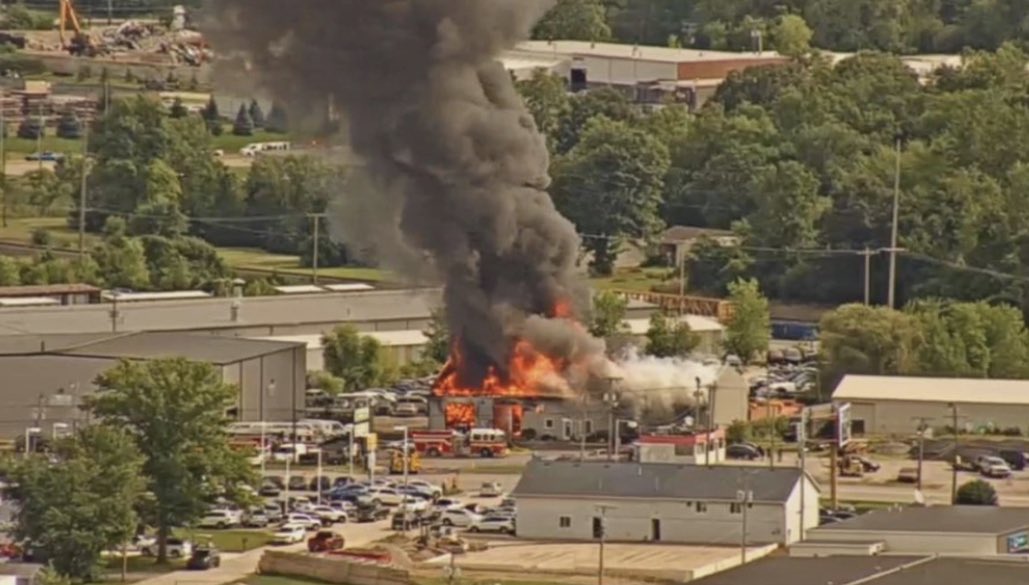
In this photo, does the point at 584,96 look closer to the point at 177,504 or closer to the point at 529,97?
the point at 529,97

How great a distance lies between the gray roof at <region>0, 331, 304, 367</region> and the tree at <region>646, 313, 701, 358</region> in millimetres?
4935

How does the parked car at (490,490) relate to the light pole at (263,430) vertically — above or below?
below

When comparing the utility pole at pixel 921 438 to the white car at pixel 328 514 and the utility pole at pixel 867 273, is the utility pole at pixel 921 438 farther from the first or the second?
the utility pole at pixel 867 273

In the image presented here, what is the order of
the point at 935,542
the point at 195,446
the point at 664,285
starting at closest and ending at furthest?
the point at 935,542 → the point at 195,446 → the point at 664,285

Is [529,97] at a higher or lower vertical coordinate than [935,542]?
higher

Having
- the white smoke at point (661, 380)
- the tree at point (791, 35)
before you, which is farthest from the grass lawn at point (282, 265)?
the tree at point (791, 35)

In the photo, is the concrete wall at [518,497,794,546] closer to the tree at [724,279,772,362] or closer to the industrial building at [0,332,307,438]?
the industrial building at [0,332,307,438]

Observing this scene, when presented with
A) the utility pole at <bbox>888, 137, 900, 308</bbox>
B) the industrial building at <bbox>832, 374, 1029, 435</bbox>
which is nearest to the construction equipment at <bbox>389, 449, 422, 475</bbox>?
the industrial building at <bbox>832, 374, 1029, 435</bbox>

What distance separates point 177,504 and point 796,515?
21.1 ft

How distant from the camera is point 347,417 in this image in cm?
5338

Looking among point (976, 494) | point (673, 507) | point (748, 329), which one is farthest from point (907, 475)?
point (748, 329)

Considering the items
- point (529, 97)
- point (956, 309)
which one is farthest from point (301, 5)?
point (529, 97)

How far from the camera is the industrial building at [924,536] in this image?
132 feet

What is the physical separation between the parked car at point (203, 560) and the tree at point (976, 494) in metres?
8.47
